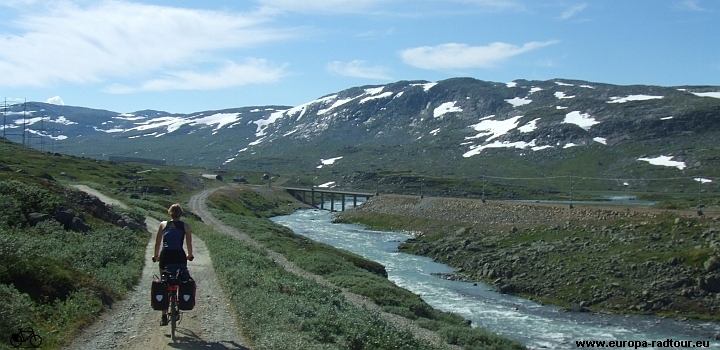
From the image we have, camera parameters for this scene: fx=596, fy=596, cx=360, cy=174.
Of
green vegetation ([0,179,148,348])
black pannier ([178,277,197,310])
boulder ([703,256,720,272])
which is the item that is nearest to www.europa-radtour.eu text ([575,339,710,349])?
boulder ([703,256,720,272])

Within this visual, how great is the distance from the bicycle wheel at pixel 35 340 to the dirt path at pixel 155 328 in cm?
63

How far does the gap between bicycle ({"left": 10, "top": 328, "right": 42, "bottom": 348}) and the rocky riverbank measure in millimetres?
35509

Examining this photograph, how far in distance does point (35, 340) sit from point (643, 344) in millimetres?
29908

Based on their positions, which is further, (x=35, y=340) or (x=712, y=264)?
(x=712, y=264)

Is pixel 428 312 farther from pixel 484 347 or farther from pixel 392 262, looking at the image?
pixel 392 262

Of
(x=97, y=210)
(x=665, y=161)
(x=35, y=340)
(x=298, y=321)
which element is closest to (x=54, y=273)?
(x=35, y=340)

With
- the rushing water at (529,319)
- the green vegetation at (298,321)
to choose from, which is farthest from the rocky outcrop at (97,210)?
the rushing water at (529,319)

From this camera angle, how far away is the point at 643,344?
31828 millimetres

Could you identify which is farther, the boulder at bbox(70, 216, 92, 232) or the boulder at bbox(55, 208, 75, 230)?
the boulder at bbox(70, 216, 92, 232)

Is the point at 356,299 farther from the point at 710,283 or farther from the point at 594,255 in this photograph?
the point at 594,255

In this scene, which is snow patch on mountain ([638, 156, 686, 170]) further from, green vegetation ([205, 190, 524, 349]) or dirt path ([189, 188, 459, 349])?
green vegetation ([205, 190, 524, 349])

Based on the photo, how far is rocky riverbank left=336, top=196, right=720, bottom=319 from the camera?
40.5 metres

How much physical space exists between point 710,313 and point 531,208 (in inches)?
1657

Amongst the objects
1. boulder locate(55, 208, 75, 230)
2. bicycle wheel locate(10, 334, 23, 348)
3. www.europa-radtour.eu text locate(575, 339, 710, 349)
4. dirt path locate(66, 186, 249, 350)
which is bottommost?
www.europa-radtour.eu text locate(575, 339, 710, 349)
